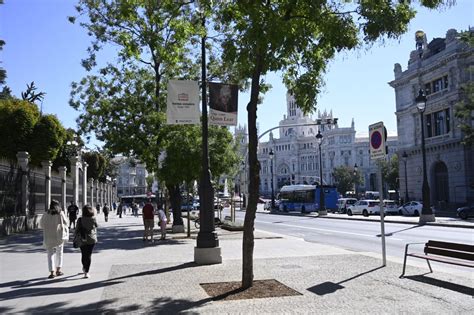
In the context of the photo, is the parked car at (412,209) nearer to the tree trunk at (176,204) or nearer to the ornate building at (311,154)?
the tree trunk at (176,204)

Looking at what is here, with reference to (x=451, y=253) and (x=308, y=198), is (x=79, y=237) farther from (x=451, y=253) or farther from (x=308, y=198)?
(x=308, y=198)

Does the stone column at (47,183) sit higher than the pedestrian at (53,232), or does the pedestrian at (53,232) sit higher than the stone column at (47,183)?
the stone column at (47,183)

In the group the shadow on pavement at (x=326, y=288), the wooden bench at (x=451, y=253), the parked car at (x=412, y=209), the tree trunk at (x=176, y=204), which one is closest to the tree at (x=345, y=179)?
the parked car at (x=412, y=209)

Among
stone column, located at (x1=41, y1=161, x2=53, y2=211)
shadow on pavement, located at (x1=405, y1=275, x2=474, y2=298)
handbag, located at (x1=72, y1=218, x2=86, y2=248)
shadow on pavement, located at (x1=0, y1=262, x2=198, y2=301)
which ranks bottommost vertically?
shadow on pavement, located at (x1=0, y1=262, x2=198, y2=301)

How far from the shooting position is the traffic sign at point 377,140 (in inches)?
477

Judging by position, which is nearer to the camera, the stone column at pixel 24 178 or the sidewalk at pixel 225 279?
the sidewalk at pixel 225 279

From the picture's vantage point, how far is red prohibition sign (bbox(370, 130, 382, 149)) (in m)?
12.2

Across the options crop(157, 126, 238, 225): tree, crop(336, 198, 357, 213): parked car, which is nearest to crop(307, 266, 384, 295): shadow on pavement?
crop(157, 126, 238, 225): tree

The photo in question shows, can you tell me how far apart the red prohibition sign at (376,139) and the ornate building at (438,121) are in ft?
147

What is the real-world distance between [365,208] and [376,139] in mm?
37693

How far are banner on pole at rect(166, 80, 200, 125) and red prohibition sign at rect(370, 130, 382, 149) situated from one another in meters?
4.37

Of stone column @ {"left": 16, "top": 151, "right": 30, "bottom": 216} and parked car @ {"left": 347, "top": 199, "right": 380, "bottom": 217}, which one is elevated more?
stone column @ {"left": 16, "top": 151, "right": 30, "bottom": 216}

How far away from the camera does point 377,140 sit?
40.3ft

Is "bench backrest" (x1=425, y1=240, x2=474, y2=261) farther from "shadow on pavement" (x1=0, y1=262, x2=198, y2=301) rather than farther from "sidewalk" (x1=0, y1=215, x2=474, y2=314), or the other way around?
"shadow on pavement" (x1=0, y1=262, x2=198, y2=301)
